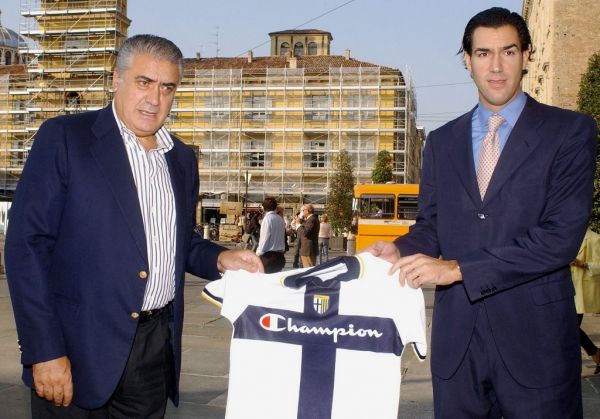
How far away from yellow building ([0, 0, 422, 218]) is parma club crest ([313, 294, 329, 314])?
68.0 meters

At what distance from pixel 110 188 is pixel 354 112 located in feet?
230

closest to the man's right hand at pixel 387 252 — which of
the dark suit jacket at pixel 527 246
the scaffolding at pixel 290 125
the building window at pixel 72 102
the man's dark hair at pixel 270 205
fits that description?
the dark suit jacket at pixel 527 246

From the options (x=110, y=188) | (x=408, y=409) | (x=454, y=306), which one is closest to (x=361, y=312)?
(x=454, y=306)

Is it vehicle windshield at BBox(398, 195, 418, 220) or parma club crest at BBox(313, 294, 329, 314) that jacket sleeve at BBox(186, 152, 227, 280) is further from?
vehicle windshield at BBox(398, 195, 418, 220)

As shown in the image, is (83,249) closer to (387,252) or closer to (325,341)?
(325,341)

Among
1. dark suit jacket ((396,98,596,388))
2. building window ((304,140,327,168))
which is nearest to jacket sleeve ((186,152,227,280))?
dark suit jacket ((396,98,596,388))

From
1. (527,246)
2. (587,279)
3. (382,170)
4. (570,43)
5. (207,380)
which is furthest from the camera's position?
(382,170)

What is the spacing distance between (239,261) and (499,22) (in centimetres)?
140

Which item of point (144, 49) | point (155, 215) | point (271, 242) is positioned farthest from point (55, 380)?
point (271, 242)

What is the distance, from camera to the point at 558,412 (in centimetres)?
274

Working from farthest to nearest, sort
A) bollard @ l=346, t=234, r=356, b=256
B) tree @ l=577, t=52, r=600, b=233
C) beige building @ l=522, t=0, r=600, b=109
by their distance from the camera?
bollard @ l=346, t=234, r=356, b=256
beige building @ l=522, t=0, r=600, b=109
tree @ l=577, t=52, r=600, b=233

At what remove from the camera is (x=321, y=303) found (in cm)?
317

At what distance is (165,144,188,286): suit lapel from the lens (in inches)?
129

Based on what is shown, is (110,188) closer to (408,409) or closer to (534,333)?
(534,333)
